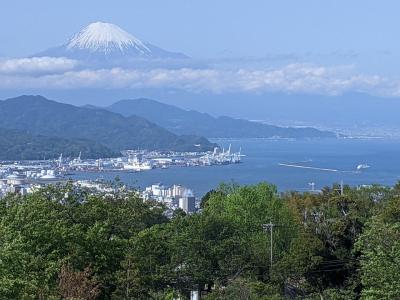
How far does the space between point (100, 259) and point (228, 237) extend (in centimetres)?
362

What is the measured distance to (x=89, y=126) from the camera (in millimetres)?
A: 94562

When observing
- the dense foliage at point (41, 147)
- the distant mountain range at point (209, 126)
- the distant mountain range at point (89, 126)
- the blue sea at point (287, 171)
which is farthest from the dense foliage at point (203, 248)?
the distant mountain range at point (209, 126)

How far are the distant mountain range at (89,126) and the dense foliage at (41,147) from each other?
2.85 meters

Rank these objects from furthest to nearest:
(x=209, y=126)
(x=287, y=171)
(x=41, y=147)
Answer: (x=209, y=126) < (x=41, y=147) < (x=287, y=171)

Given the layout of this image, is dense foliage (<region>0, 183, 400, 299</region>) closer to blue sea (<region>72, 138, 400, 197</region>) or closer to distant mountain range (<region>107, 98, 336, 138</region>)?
blue sea (<region>72, 138, 400, 197</region>)

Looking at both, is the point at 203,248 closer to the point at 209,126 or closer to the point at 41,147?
the point at 41,147

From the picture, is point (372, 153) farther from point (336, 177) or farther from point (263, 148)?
point (336, 177)

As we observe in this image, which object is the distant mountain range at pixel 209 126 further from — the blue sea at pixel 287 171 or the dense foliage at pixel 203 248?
the dense foliage at pixel 203 248

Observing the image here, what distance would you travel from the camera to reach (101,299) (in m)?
12.2

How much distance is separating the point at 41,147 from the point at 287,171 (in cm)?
2476

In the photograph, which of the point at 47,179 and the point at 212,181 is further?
the point at 212,181

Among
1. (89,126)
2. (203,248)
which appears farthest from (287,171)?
(203,248)

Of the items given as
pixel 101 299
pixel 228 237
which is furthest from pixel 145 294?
pixel 228 237

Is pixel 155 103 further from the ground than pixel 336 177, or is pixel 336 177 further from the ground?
pixel 155 103
